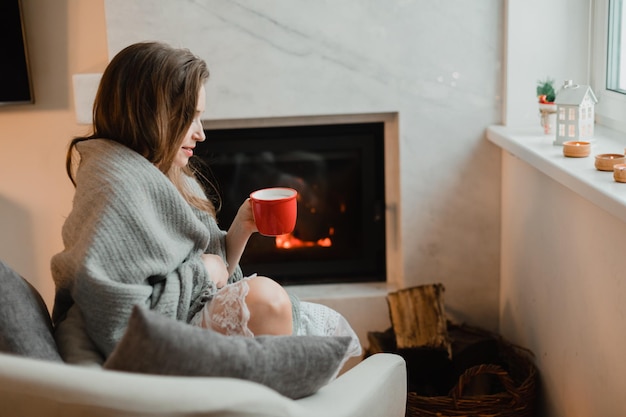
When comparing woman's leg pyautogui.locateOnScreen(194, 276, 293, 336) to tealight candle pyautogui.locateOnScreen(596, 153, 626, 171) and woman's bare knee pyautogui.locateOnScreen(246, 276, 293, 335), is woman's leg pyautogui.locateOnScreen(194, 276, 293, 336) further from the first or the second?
tealight candle pyautogui.locateOnScreen(596, 153, 626, 171)

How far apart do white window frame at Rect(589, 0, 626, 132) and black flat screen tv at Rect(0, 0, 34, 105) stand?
1.76 metres

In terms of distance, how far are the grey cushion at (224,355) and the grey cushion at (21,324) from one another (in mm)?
248

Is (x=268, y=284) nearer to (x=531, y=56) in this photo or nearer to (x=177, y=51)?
(x=177, y=51)

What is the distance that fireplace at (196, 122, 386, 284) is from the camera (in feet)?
9.12

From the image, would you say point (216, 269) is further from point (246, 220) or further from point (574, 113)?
point (574, 113)

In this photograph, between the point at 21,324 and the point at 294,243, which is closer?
the point at 21,324

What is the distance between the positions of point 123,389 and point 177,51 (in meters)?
0.97

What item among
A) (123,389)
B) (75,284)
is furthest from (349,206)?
(123,389)

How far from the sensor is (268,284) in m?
1.66

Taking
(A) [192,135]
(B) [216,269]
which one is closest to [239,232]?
(B) [216,269]

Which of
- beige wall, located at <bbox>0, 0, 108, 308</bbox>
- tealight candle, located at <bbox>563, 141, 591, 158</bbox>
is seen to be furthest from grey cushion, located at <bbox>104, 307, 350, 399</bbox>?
beige wall, located at <bbox>0, 0, 108, 308</bbox>

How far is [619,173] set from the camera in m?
1.80

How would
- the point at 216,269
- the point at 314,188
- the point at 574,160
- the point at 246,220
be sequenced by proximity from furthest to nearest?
the point at 314,188 → the point at 574,160 → the point at 246,220 → the point at 216,269

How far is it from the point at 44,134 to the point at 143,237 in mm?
1311
